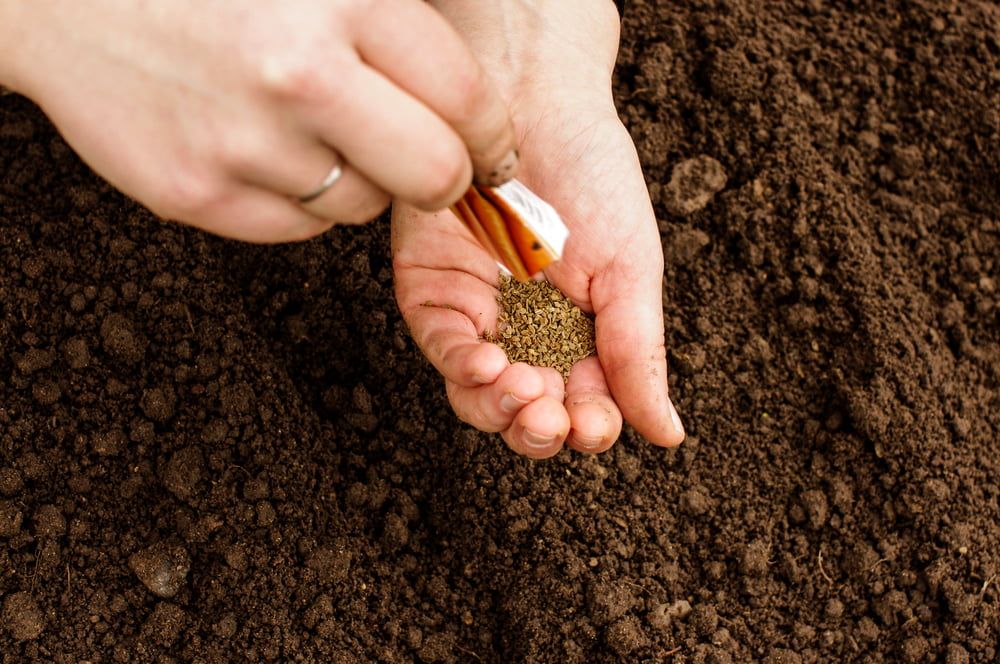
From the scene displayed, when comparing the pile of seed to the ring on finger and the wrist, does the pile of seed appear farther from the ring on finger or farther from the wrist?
the ring on finger

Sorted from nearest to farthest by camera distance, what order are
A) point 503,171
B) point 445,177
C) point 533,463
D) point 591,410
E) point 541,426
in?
point 445,177 < point 503,171 < point 541,426 < point 591,410 < point 533,463

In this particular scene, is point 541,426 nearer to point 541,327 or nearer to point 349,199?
point 541,327

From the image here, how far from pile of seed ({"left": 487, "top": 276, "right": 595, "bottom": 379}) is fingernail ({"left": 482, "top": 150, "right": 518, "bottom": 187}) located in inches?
18.6

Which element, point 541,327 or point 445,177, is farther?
point 541,327

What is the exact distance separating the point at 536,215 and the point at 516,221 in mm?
38

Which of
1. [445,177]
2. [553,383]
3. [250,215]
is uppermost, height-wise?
[445,177]

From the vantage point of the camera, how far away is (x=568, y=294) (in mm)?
1975

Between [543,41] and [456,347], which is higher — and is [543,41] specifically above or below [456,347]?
above

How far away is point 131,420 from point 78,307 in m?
0.27

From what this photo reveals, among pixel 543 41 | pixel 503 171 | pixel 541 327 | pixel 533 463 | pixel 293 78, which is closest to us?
pixel 293 78

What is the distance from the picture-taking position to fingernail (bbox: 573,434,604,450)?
1726 mm

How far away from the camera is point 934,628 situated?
2096mm

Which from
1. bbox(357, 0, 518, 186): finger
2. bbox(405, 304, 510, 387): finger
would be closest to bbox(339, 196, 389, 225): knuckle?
bbox(357, 0, 518, 186): finger

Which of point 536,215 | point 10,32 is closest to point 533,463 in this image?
point 536,215
